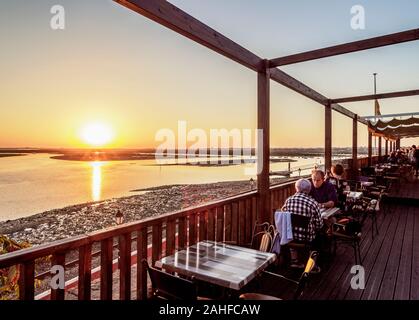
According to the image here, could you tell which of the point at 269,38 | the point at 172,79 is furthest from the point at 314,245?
A: the point at 172,79

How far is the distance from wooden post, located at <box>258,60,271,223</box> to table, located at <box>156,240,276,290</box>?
191 centimetres

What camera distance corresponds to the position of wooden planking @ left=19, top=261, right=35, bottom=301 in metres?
1.70

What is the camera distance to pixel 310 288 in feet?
10.6

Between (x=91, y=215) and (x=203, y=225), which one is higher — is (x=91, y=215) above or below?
below

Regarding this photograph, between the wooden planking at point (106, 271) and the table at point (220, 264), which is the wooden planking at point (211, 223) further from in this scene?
the wooden planking at point (106, 271)

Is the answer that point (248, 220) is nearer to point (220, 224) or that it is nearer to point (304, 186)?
point (220, 224)

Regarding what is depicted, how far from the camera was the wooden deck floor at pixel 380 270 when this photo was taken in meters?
3.07

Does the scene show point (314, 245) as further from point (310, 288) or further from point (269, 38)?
point (269, 38)

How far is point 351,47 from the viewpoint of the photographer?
11.9 ft

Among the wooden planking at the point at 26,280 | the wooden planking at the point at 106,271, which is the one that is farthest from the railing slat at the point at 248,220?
the wooden planking at the point at 26,280

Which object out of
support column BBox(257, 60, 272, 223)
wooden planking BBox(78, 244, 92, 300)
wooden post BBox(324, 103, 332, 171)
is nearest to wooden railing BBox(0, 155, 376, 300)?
A: wooden planking BBox(78, 244, 92, 300)

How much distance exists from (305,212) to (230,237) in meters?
1.05

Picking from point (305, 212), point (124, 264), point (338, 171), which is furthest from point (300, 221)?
point (338, 171)
